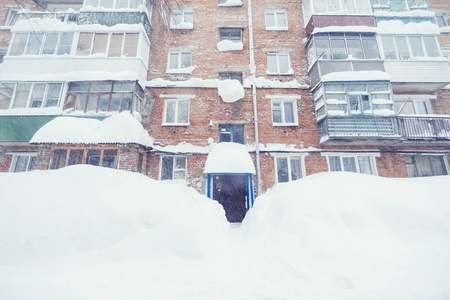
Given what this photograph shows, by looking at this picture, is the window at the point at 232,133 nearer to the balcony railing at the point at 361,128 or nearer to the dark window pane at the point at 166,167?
the dark window pane at the point at 166,167

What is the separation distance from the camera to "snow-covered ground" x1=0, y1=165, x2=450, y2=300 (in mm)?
2852

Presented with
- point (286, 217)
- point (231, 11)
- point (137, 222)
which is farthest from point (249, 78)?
point (137, 222)

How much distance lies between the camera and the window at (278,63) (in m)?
12.6

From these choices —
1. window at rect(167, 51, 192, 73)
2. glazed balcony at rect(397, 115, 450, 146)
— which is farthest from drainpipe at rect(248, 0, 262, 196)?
glazed balcony at rect(397, 115, 450, 146)

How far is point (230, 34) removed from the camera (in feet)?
43.5

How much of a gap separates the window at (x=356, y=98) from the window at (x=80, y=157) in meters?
11.4

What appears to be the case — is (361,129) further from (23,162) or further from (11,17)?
(11,17)

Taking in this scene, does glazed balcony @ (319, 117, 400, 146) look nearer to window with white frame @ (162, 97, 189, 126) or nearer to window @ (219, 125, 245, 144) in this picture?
window @ (219, 125, 245, 144)

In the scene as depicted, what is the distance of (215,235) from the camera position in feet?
15.9

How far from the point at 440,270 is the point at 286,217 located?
245 centimetres

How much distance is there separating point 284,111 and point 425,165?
27.4 ft

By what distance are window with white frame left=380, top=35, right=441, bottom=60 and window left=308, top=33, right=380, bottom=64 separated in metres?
0.87

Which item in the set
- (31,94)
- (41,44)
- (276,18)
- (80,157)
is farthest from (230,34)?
(31,94)

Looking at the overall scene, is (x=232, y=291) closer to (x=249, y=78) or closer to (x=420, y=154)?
(x=249, y=78)
